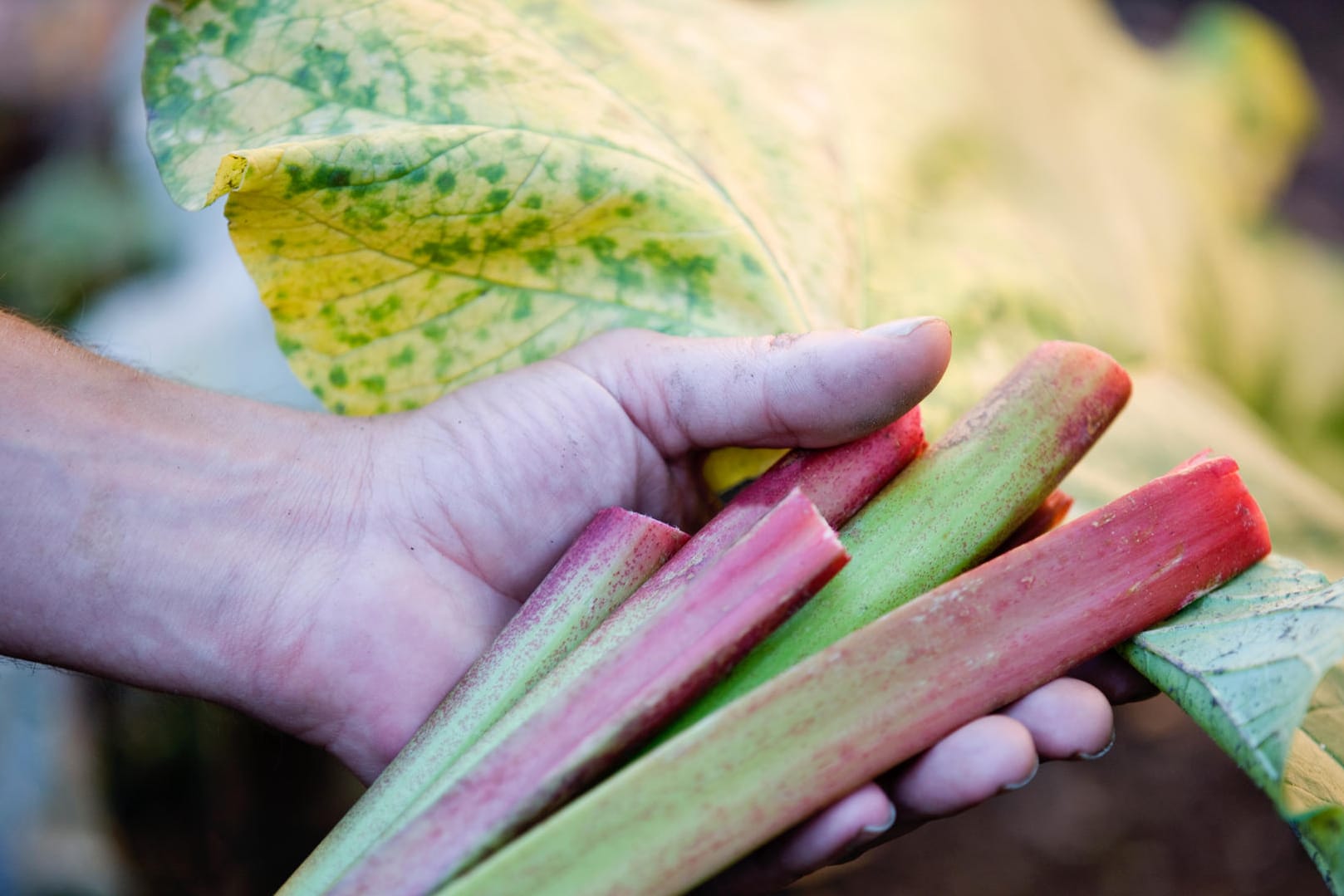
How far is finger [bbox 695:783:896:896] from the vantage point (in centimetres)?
89

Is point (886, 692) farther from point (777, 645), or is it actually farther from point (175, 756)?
point (175, 756)

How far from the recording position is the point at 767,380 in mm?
1089

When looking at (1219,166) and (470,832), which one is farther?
(1219,166)

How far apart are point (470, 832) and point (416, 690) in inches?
12.2

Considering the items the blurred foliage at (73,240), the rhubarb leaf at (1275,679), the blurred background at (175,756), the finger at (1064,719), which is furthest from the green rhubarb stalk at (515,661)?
the blurred foliage at (73,240)

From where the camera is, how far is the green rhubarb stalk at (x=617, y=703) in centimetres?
87

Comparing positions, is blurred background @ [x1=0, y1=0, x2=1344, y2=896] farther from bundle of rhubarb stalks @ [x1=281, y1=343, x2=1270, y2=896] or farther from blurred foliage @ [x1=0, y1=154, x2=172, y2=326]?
bundle of rhubarb stalks @ [x1=281, y1=343, x2=1270, y2=896]

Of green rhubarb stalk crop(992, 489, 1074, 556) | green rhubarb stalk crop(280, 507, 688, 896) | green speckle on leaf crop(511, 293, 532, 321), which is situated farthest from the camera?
green speckle on leaf crop(511, 293, 532, 321)

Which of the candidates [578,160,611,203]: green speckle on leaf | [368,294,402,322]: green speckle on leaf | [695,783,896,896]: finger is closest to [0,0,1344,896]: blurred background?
[368,294,402,322]: green speckle on leaf

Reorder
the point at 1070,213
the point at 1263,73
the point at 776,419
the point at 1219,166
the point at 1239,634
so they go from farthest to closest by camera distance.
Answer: the point at 1263,73 → the point at 1219,166 → the point at 1070,213 → the point at 776,419 → the point at 1239,634

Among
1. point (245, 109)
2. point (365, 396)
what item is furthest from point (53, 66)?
point (365, 396)

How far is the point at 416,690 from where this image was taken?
1147 millimetres

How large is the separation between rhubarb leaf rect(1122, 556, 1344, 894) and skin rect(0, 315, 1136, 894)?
137 millimetres

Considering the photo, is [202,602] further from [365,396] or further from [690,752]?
[690,752]
